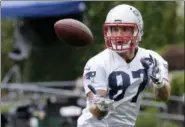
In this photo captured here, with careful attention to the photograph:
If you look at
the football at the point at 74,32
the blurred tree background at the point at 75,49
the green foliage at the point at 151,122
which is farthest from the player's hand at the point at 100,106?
the blurred tree background at the point at 75,49

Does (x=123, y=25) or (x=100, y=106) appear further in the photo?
(x=123, y=25)

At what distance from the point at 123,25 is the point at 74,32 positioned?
0.51 m

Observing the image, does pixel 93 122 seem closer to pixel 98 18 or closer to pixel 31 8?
pixel 98 18

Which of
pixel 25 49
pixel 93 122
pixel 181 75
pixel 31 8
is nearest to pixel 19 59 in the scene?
pixel 25 49

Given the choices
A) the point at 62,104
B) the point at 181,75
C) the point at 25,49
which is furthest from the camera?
the point at 25,49

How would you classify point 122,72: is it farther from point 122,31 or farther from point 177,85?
point 177,85

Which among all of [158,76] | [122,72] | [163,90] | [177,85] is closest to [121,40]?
[122,72]

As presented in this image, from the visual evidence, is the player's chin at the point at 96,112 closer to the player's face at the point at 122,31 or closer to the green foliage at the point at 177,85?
the player's face at the point at 122,31

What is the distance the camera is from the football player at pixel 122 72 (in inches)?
239

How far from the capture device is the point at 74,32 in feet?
21.3

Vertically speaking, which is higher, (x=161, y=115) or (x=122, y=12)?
(x=122, y=12)

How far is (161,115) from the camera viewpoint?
35.3 ft

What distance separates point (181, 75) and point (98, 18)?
181cm

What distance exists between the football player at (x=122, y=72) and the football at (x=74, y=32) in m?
0.33
